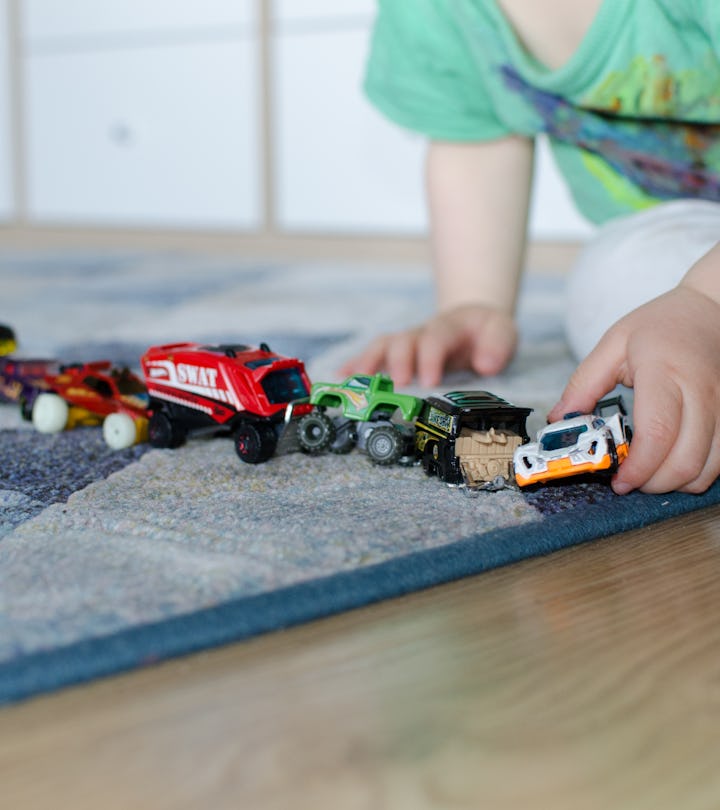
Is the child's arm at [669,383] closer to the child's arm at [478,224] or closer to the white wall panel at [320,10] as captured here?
the child's arm at [478,224]

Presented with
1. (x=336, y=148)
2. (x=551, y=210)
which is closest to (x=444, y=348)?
(x=551, y=210)

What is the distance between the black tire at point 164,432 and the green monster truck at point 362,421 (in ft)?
0.27

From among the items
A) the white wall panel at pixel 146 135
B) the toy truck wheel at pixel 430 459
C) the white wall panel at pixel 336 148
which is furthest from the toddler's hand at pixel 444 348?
the white wall panel at pixel 146 135

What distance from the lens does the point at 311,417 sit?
2.19 feet

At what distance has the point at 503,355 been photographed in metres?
0.92

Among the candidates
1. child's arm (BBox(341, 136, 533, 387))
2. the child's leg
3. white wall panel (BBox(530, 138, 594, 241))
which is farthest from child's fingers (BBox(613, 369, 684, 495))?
white wall panel (BBox(530, 138, 594, 241))

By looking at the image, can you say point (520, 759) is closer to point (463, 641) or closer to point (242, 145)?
point (463, 641)

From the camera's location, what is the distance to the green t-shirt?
34.6 inches

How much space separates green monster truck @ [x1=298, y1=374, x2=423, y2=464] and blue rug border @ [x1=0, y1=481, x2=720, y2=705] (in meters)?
0.12

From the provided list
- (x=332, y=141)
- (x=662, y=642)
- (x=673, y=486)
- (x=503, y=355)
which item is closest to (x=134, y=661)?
(x=662, y=642)

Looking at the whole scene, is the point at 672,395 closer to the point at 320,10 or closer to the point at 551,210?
the point at 551,210

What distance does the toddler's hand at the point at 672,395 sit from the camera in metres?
0.58

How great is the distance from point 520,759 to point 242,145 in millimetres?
2030

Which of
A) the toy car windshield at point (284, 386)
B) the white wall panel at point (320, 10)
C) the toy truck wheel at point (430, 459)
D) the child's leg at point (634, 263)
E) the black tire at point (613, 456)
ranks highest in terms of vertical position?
the white wall panel at point (320, 10)
